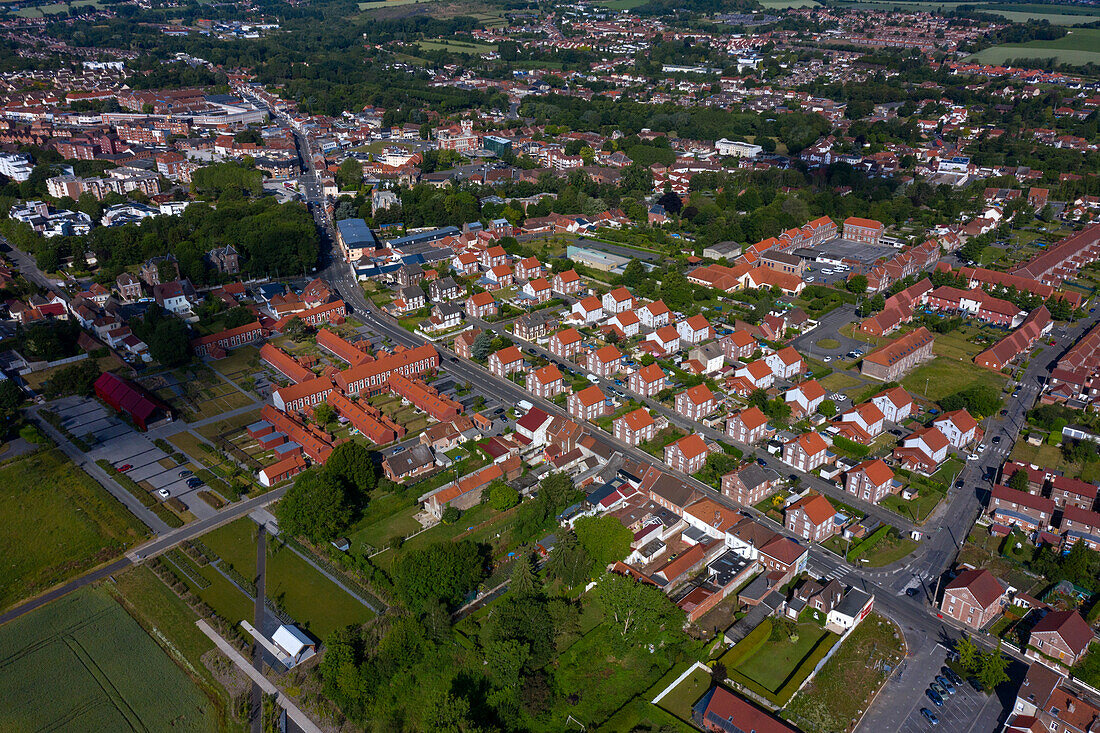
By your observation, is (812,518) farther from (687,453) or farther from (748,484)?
(687,453)

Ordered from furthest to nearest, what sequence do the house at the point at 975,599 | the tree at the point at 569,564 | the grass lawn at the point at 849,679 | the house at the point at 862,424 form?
1. the house at the point at 862,424
2. the tree at the point at 569,564
3. the house at the point at 975,599
4. the grass lawn at the point at 849,679

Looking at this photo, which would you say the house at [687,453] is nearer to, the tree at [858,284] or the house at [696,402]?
the house at [696,402]

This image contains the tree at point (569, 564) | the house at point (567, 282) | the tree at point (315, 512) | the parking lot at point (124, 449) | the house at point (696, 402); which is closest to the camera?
the tree at point (569, 564)

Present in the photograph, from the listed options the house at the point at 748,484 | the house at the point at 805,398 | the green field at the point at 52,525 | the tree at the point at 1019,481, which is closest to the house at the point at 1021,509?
the tree at the point at 1019,481

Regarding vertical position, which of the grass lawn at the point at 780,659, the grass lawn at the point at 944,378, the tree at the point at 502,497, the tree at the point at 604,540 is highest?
the tree at the point at 604,540

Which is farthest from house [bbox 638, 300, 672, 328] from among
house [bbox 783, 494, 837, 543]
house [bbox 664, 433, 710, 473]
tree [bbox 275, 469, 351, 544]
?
tree [bbox 275, 469, 351, 544]

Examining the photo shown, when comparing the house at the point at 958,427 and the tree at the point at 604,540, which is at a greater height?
the tree at the point at 604,540
